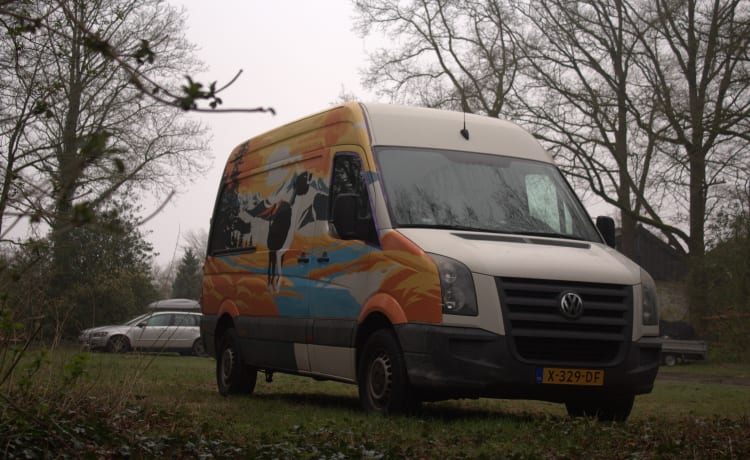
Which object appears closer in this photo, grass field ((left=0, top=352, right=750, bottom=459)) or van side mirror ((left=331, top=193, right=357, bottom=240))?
grass field ((left=0, top=352, right=750, bottom=459))

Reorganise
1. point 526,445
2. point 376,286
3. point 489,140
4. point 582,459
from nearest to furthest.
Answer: point 582,459, point 526,445, point 376,286, point 489,140

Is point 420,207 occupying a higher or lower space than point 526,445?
higher

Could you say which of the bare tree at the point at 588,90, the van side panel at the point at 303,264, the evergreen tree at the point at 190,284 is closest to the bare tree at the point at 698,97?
the bare tree at the point at 588,90

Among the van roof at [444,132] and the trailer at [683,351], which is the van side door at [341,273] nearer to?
the van roof at [444,132]

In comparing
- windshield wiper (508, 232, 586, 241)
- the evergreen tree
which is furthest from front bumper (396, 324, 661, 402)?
the evergreen tree

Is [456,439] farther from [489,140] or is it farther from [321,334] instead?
[489,140]

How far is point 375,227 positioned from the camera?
907 centimetres

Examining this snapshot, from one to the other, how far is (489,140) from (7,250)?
213 inches

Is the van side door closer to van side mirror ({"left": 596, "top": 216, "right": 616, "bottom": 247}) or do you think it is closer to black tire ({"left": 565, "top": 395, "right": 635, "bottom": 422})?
black tire ({"left": 565, "top": 395, "right": 635, "bottom": 422})

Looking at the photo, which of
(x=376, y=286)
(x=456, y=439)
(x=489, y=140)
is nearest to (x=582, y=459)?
(x=456, y=439)

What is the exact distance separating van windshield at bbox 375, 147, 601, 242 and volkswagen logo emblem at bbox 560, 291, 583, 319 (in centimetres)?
99

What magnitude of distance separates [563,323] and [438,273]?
3.52ft

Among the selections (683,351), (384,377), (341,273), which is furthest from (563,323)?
(683,351)

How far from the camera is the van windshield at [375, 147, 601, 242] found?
9156mm
